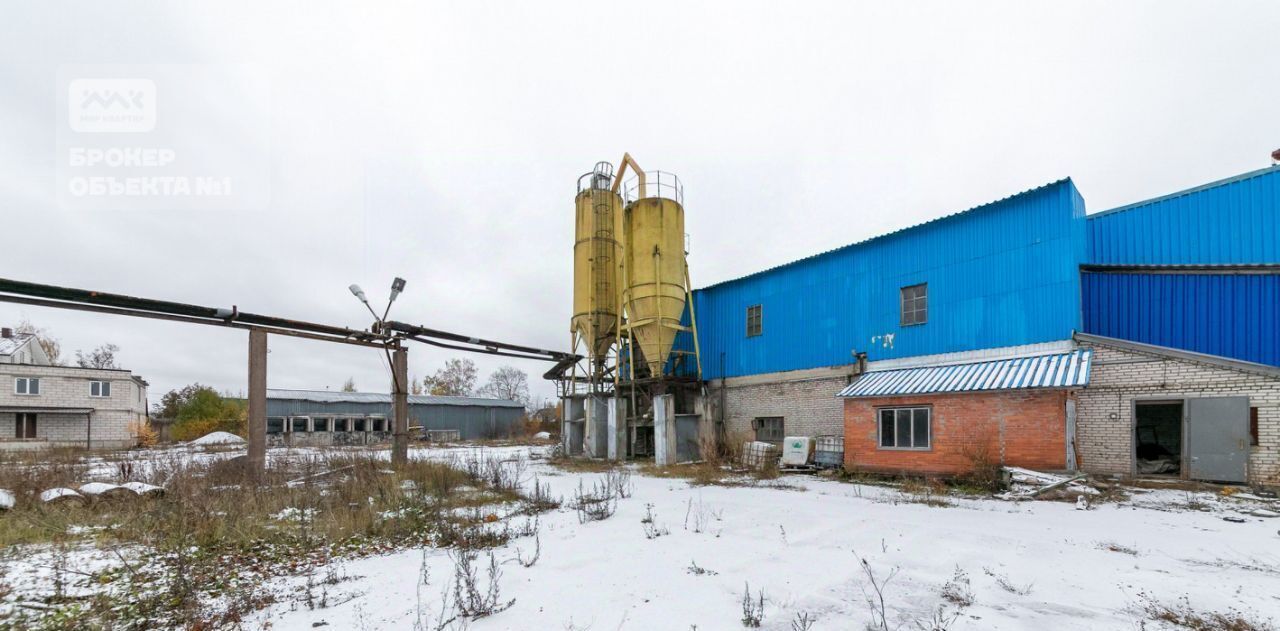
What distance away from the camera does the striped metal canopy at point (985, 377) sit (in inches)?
484

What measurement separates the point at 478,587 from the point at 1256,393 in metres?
14.7

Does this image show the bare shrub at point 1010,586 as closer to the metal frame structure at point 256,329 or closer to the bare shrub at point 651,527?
the bare shrub at point 651,527

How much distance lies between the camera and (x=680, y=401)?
22.3 m

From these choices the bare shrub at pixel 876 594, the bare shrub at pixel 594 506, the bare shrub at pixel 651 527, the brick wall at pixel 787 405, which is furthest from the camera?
the brick wall at pixel 787 405

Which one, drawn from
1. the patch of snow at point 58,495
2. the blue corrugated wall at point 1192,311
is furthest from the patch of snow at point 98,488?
the blue corrugated wall at point 1192,311

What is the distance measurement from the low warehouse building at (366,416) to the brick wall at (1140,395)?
38078 millimetres

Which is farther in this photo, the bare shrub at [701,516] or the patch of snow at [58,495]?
the patch of snow at [58,495]

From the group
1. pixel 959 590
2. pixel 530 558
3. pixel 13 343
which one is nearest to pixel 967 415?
pixel 959 590

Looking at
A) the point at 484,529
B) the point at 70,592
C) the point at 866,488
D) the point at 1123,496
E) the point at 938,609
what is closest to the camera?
the point at 938,609

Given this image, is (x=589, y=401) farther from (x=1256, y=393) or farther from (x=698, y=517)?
(x=1256, y=393)

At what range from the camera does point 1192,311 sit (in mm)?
13742

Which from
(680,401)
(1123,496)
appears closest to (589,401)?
(680,401)

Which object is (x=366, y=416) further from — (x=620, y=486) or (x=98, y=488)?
(x=620, y=486)

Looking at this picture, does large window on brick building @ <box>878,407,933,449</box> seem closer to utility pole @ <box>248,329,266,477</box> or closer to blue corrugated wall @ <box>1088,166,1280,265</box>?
blue corrugated wall @ <box>1088,166,1280,265</box>
